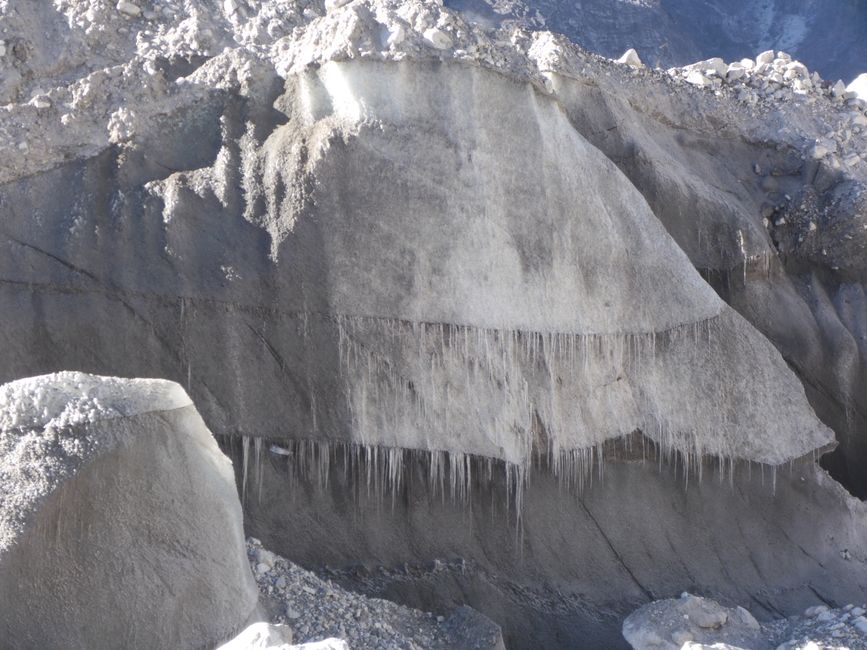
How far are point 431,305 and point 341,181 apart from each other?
0.94 meters

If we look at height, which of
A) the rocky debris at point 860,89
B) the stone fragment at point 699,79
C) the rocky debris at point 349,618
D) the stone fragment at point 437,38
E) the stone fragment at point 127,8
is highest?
the rocky debris at point 860,89

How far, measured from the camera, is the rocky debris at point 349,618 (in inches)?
216

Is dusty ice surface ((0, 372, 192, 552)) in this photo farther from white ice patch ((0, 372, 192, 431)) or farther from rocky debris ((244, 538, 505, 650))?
rocky debris ((244, 538, 505, 650))

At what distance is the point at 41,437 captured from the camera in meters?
4.32

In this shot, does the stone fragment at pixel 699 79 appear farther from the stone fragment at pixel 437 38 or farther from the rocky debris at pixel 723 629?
the rocky debris at pixel 723 629

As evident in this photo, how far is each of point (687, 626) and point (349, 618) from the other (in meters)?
2.20

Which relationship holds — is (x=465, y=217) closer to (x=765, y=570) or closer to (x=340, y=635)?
(x=340, y=635)

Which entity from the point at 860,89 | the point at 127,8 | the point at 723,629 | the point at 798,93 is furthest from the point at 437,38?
the point at 860,89

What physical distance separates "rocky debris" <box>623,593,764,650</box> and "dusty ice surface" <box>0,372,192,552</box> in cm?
375

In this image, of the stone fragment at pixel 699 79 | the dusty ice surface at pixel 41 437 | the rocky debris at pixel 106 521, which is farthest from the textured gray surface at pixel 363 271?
the stone fragment at pixel 699 79

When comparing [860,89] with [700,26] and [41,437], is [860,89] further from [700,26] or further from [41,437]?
[41,437]

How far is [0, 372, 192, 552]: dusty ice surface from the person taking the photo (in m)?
4.29

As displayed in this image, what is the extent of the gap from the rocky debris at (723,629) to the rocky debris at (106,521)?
301 cm

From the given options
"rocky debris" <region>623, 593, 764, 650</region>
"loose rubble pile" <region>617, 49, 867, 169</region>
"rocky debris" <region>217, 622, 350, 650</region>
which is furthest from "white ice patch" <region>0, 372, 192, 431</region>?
"loose rubble pile" <region>617, 49, 867, 169</region>
